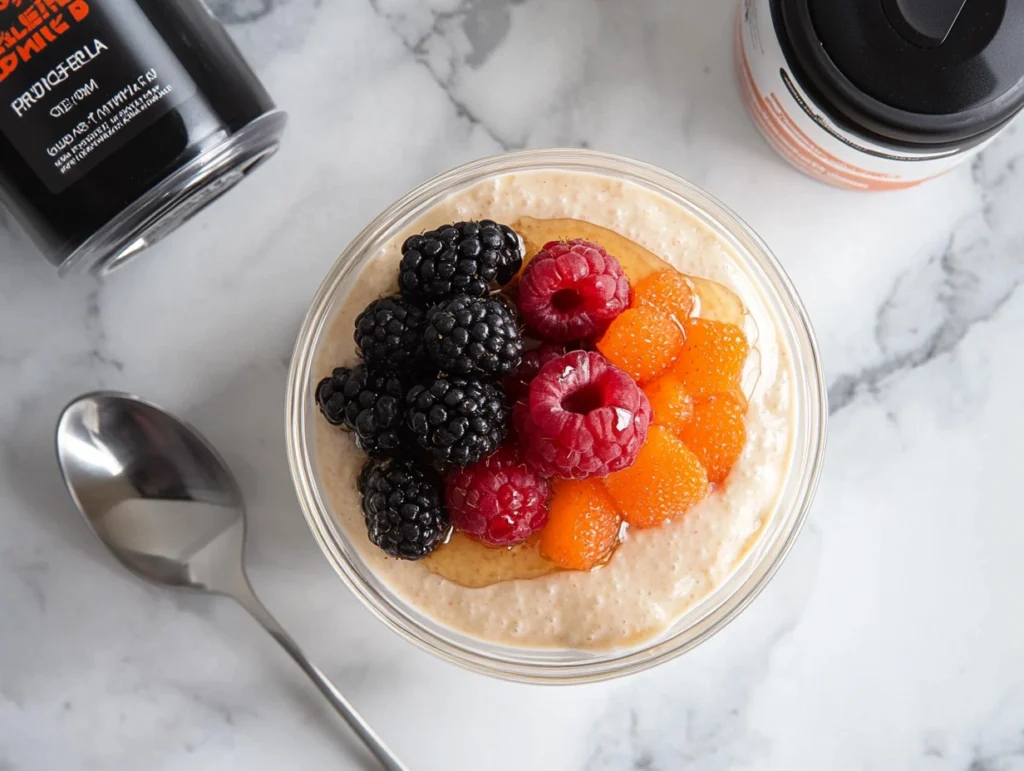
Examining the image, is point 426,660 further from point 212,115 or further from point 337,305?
point 212,115

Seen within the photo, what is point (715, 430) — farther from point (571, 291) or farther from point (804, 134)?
point (804, 134)

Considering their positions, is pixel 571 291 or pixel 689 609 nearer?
pixel 571 291

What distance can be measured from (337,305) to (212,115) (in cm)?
34

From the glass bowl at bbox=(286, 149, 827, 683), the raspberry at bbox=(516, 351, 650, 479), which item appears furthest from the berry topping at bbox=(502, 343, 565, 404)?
the glass bowl at bbox=(286, 149, 827, 683)

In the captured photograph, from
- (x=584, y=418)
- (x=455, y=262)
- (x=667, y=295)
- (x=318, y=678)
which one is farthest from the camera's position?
(x=318, y=678)

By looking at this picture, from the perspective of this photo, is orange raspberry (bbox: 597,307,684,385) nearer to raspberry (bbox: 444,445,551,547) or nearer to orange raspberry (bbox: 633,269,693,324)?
orange raspberry (bbox: 633,269,693,324)

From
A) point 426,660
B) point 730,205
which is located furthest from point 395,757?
point 730,205

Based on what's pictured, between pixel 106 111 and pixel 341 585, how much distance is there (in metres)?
0.89

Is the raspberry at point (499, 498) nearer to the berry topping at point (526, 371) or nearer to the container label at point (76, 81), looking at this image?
the berry topping at point (526, 371)

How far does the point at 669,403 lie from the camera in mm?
1163

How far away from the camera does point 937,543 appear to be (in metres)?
1.62

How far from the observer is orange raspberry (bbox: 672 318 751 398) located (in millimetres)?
1179

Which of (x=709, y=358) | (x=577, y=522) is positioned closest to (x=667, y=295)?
(x=709, y=358)

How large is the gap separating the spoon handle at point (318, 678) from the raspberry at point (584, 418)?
2.43 feet
